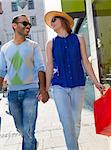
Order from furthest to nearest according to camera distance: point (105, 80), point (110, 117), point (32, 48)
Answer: point (105, 80), point (32, 48), point (110, 117)

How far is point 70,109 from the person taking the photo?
400 centimetres

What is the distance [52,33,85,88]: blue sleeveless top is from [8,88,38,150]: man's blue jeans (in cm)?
33

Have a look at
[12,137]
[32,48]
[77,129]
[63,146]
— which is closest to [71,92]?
[77,129]

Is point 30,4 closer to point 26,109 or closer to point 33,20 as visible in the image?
point 33,20

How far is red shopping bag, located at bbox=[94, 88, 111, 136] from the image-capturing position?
3293 mm

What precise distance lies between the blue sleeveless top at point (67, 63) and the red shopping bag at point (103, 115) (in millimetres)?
614

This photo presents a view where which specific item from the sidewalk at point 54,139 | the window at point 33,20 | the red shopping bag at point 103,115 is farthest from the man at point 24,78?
the window at point 33,20

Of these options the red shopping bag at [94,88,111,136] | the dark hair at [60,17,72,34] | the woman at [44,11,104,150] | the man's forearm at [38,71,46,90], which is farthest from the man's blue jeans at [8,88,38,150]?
the red shopping bag at [94,88,111,136]

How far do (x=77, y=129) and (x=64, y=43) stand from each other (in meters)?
0.99

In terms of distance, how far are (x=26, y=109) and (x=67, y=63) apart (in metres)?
0.71

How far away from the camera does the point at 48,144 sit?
5.70 m

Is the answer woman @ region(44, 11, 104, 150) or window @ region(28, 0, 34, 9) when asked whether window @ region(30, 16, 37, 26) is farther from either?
woman @ region(44, 11, 104, 150)

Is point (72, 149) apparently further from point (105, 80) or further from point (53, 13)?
point (105, 80)

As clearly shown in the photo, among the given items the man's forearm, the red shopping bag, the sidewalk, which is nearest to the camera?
the red shopping bag
